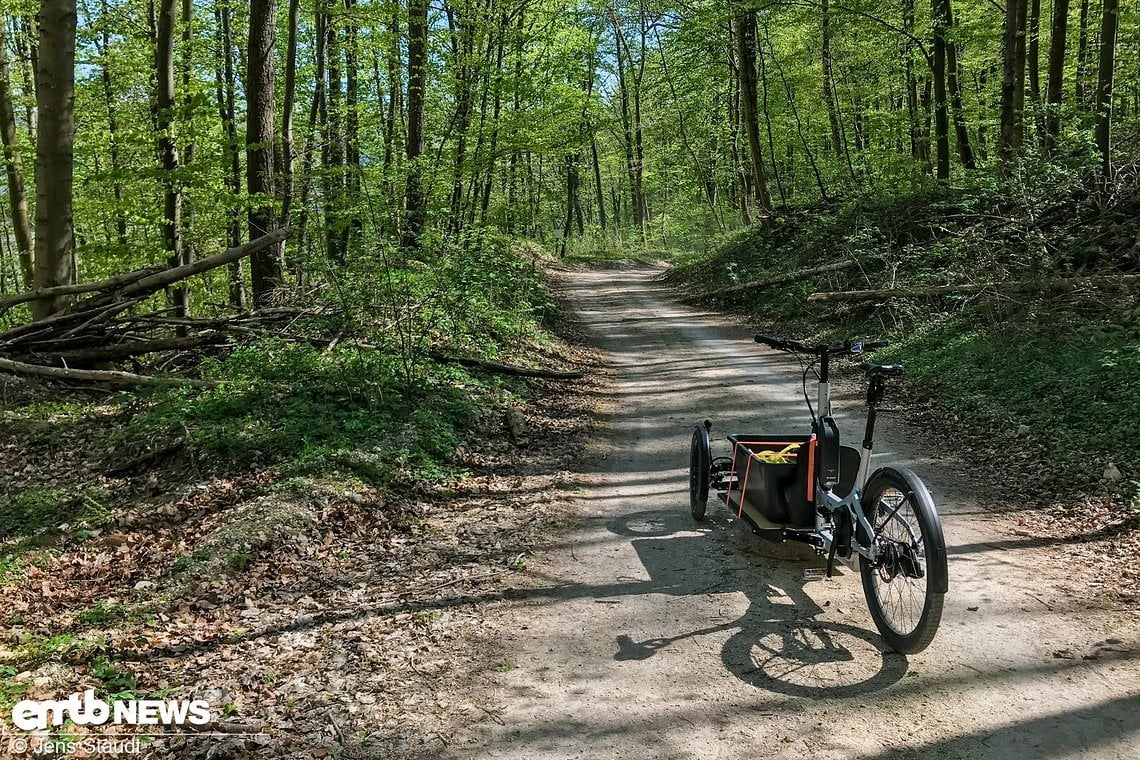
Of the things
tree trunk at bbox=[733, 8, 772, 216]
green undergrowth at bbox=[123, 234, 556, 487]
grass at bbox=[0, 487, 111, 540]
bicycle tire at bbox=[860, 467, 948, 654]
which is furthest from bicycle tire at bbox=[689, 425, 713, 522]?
tree trunk at bbox=[733, 8, 772, 216]

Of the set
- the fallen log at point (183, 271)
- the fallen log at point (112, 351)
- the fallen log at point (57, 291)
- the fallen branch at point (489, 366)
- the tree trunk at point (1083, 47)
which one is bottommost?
the fallen branch at point (489, 366)

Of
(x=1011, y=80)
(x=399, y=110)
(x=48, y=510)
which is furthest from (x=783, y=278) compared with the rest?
(x=48, y=510)

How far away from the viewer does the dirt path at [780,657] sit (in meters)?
3.27

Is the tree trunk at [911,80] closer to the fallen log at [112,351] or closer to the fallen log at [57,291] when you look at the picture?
the fallen log at [112,351]

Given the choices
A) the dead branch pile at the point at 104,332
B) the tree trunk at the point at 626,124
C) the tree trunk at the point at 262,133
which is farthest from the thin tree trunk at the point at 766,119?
the dead branch pile at the point at 104,332

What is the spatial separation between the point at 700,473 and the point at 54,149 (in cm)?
913

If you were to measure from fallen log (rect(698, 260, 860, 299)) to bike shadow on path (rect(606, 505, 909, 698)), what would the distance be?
10652 millimetres

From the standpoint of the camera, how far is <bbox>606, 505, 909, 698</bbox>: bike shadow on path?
3.74 meters

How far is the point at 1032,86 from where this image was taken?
62.3ft

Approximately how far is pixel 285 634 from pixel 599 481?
354cm

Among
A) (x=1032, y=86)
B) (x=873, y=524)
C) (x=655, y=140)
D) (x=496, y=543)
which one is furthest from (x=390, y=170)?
(x=655, y=140)

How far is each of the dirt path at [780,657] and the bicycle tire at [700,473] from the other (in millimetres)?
142

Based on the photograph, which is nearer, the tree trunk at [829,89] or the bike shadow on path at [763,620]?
the bike shadow on path at [763,620]

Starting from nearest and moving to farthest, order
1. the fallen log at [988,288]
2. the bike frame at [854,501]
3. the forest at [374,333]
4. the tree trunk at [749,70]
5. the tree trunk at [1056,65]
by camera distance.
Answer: the bike frame at [854,501] → the forest at [374,333] → the fallen log at [988,288] → the tree trunk at [1056,65] → the tree trunk at [749,70]
